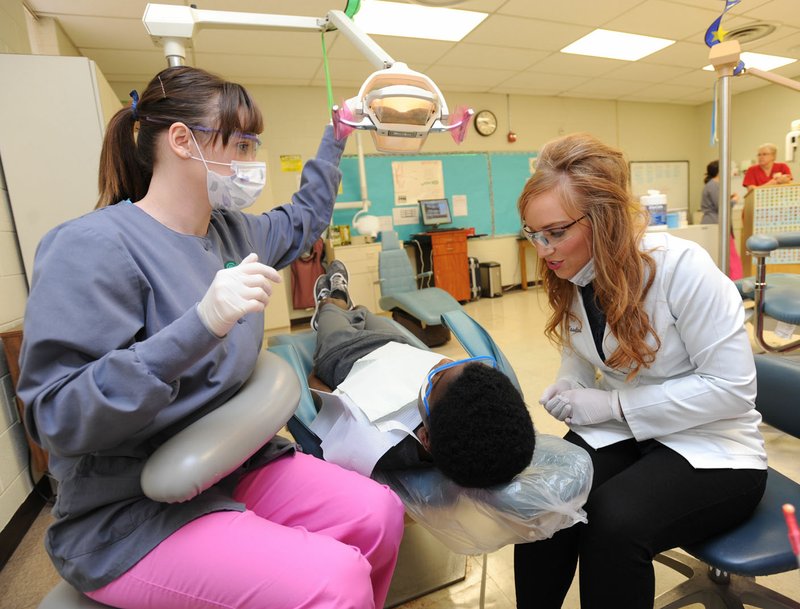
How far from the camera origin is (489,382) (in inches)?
36.2

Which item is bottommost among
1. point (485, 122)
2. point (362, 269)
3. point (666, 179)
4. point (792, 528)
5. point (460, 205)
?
point (362, 269)

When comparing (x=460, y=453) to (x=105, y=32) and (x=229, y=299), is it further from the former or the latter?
(x=105, y=32)

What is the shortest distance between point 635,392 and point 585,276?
0.29 m

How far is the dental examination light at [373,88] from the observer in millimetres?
1001

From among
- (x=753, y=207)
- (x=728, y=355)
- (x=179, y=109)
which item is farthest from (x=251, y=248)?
(x=753, y=207)

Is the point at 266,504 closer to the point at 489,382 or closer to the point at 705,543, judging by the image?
the point at 489,382

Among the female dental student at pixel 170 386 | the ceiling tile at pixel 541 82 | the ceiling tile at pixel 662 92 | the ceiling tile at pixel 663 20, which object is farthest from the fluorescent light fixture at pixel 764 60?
the female dental student at pixel 170 386

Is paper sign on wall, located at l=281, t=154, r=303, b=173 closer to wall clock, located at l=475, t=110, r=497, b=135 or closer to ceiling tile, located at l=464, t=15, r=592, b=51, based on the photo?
ceiling tile, located at l=464, t=15, r=592, b=51

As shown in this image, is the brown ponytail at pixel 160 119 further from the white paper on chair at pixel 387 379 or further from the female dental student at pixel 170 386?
the white paper on chair at pixel 387 379

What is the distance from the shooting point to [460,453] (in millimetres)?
849

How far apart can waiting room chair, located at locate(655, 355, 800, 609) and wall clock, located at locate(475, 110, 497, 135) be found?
541 cm

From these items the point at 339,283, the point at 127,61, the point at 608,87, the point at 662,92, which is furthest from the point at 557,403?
the point at 662,92

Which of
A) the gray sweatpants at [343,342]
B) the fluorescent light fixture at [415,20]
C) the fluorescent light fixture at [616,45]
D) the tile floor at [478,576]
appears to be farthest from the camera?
the fluorescent light fixture at [616,45]

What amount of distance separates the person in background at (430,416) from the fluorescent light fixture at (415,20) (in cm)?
286
